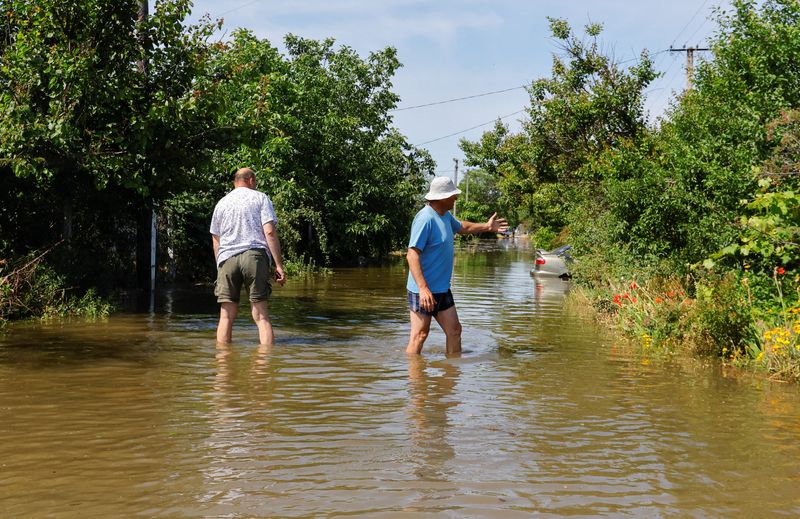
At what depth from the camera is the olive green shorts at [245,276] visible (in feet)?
33.8

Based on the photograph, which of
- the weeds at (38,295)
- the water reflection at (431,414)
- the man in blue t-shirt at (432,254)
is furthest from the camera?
the weeds at (38,295)

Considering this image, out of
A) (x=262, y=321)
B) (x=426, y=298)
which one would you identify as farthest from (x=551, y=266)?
(x=426, y=298)

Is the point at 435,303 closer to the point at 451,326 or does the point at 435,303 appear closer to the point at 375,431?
the point at 451,326

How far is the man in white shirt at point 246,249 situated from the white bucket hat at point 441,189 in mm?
2045

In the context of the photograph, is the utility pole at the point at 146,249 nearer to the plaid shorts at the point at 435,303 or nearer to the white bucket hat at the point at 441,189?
the plaid shorts at the point at 435,303

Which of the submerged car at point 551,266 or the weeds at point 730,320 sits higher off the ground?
the submerged car at point 551,266

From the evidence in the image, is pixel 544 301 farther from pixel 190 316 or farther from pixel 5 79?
pixel 5 79

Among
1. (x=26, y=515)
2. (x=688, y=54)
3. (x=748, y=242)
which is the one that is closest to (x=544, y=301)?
(x=748, y=242)

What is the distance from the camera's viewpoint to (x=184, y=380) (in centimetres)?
816

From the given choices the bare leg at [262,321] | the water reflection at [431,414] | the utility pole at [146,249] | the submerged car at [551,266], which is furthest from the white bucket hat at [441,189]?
the submerged car at [551,266]

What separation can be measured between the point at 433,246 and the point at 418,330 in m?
0.93

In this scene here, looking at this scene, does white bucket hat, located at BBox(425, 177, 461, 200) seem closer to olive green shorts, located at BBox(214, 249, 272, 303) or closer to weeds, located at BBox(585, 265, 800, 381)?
olive green shorts, located at BBox(214, 249, 272, 303)

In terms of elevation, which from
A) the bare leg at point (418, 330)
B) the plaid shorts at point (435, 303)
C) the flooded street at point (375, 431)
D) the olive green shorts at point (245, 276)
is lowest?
the flooded street at point (375, 431)

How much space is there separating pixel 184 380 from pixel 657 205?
7.39 meters
